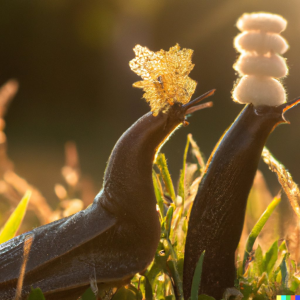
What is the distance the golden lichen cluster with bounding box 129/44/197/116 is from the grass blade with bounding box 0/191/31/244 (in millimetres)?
299

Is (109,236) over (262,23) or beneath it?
beneath

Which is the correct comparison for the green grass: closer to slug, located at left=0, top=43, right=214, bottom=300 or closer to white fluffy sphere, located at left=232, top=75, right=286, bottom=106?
slug, located at left=0, top=43, right=214, bottom=300

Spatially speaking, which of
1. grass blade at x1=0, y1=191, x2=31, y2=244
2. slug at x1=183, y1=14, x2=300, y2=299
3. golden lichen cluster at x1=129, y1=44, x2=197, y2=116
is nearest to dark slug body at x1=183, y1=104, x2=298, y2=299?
slug at x1=183, y1=14, x2=300, y2=299

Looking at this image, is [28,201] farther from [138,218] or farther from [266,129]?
[266,129]

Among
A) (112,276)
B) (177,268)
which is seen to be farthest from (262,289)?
(112,276)

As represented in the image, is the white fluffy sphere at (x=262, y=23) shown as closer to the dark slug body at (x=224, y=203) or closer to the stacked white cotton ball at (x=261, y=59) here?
the stacked white cotton ball at (x=261, y=59)

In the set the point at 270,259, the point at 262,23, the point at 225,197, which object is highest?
the point at 262,23

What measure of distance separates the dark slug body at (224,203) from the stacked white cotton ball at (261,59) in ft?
0.08

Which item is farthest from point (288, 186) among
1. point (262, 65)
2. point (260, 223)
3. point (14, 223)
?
point (14, 223)

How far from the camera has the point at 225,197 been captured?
58cm

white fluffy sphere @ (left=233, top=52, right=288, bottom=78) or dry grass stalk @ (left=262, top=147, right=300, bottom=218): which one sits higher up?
white fluffy sphere @ (left=233, top=52, right=288, bottom=78)

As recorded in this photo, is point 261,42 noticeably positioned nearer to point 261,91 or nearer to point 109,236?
point 261,91

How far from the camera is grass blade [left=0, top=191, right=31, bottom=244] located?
69cm

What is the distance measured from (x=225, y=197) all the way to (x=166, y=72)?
20 centimetres
